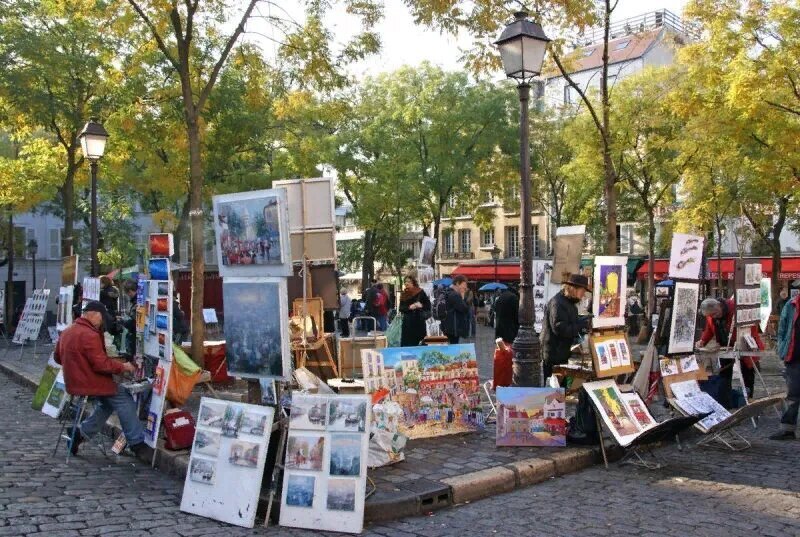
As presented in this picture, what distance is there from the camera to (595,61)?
158 feet

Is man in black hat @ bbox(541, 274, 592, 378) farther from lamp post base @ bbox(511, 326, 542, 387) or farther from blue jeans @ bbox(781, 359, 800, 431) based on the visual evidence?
blue jeans @ bbox(781, 359, 800, 431)

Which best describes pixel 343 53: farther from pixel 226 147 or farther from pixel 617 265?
pixel 226 147

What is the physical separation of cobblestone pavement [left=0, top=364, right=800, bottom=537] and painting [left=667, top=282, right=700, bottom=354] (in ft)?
4.39

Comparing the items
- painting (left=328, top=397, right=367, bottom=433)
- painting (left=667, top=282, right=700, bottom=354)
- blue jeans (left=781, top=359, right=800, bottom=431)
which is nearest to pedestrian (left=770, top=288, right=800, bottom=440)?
blue jeans (left=781, top=359, right=800, bottom=431)

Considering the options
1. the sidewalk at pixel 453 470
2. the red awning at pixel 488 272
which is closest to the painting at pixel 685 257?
the sidewalk at pixel 453 470

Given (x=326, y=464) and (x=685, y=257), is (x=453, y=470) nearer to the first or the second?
(x=326, y=464)

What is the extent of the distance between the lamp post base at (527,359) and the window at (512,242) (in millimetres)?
41656

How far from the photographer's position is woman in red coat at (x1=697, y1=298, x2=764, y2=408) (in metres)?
10.1

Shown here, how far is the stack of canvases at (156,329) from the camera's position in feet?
23.7

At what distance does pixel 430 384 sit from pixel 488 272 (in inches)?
1556

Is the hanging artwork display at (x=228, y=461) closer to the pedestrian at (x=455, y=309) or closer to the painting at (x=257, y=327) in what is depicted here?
the painting at (x=257, y=327)

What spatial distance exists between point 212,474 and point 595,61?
47459 mm

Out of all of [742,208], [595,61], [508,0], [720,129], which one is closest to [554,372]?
[508,0]

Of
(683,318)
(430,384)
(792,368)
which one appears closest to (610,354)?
(683,318)
